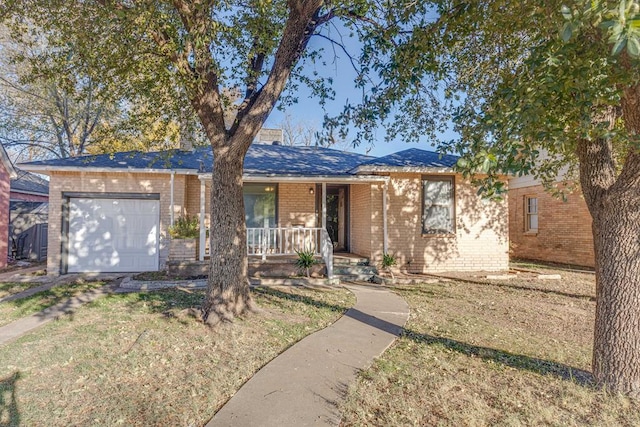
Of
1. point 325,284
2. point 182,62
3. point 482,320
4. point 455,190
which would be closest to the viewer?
point 182,62

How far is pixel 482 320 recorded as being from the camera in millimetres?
5945

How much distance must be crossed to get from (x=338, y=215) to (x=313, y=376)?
29.8 ft

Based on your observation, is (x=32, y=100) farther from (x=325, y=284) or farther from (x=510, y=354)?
(x=510, y=354)

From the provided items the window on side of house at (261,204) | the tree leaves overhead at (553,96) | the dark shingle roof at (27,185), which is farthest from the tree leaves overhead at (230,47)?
the dark shingle roof at (27,185)

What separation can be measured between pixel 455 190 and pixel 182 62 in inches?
335

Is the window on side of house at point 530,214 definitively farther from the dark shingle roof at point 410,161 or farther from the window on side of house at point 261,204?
the window on side of house at point 261,204

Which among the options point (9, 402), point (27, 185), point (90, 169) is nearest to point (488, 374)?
point (9, 402)

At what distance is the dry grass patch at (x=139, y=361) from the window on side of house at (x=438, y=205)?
17.6 ft

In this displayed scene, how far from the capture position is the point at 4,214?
1227 cm

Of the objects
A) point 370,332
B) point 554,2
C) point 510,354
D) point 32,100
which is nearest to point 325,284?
point 370,332

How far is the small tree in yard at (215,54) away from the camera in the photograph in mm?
5113

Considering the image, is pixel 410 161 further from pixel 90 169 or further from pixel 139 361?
pixel 90 169

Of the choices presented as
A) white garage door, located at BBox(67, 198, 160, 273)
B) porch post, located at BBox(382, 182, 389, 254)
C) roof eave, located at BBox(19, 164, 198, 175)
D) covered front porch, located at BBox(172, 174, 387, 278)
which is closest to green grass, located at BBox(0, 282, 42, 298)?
white garage door, located at BBox(67, 198, 160, 273)

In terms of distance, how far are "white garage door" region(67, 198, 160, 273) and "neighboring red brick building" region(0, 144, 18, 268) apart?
12.7 feet
